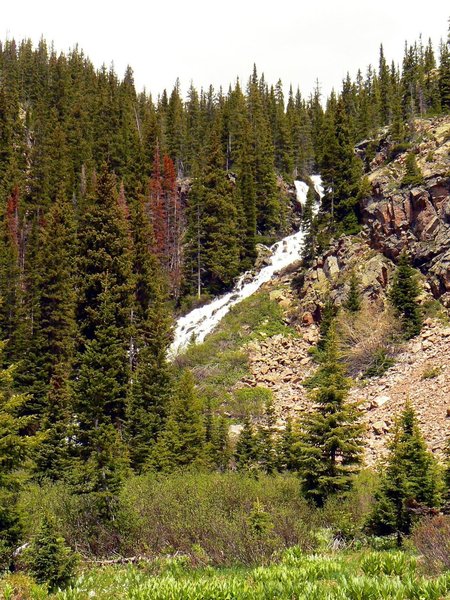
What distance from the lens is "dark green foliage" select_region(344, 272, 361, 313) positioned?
37.2 m

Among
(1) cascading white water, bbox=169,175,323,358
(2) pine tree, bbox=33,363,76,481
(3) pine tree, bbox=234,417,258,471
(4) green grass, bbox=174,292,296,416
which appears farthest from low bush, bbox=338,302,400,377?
(2) pine tree, bbox=33,363,76,481

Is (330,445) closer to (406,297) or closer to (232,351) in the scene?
(406,297)

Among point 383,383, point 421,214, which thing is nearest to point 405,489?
point 383,383

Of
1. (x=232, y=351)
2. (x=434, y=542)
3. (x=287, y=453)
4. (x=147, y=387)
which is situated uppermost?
(x=232, y=351)

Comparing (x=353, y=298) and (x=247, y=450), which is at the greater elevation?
(x=353, y=298)

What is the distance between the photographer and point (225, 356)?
39094 mm

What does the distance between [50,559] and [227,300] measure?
39676mm

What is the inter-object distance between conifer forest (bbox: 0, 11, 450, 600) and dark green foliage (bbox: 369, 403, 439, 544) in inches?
2.4

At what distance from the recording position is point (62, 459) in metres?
21.5

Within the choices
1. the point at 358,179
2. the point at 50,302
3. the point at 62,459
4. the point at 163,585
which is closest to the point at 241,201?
the point at 358,179

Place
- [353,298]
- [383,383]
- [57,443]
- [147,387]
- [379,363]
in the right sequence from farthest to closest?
[353,298] < [379,363] < [383,383] < [147,387] < [57,443]

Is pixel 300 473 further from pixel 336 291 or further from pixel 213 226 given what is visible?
pixel 213 226

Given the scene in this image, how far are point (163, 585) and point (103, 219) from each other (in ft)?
81.6

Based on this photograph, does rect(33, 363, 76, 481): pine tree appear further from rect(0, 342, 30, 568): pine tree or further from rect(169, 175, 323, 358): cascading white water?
rect(169, 175, 323, 358): cascading white water
